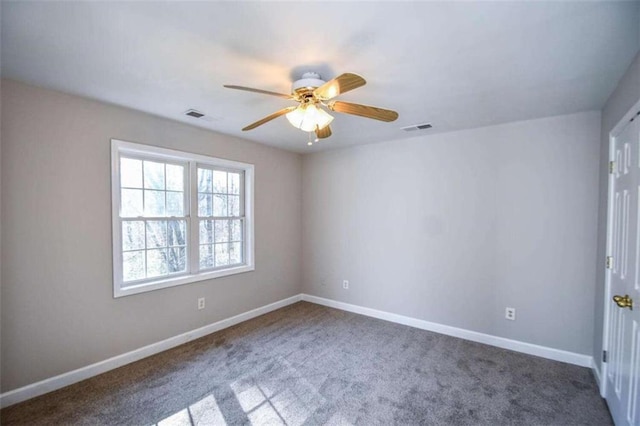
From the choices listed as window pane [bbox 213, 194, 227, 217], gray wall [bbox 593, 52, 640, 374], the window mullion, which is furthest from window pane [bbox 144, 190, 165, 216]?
gray wall [bbox 593, 52, 640, 374]

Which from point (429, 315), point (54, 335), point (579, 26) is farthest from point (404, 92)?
point (54, 335)

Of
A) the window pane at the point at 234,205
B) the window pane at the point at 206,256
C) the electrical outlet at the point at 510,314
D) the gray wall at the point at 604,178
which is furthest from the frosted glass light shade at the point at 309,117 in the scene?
the electrical outlet at the point at 510,314

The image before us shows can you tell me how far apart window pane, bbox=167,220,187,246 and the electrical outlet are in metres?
3.64

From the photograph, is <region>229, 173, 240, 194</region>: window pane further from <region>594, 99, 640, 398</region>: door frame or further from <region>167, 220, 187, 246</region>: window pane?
<region>594, 99, 640, 398</region>: door frame

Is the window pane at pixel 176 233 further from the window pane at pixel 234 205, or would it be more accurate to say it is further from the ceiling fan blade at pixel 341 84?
the ceiling fan blade at pixel 341 84

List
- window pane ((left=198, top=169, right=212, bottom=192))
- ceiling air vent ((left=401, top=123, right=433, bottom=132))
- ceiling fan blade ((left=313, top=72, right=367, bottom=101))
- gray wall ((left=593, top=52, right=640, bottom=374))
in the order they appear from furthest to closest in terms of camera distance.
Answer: window pane ((left=198, top=169, right=212, bottom=192)) → ceiling air vent ((left=401, top=123, right=433, bottom=132)) → gray wall ((left=593, top=52, right=640, bottom=374)) → ceiling fan blade ((left=313, top=72, right=367, bottom=101))

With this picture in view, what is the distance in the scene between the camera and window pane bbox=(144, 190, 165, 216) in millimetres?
3061

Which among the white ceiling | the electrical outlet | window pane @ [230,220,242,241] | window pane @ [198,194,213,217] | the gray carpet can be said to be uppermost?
the white ceiling

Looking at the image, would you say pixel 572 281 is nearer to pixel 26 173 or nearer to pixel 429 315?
pixel 429 315

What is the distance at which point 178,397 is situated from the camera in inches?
90.7

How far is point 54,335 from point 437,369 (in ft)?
10.8

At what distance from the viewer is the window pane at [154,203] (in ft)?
10.0

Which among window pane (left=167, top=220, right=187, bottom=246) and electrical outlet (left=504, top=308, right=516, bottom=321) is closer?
electrical outlet (left=504, top=308, right=516, bottom=321)

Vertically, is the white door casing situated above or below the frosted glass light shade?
below
